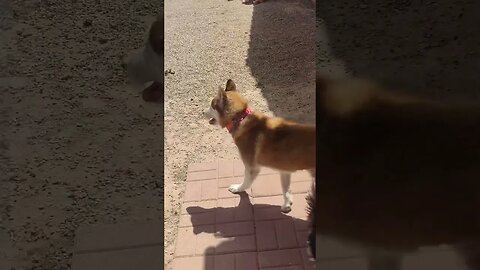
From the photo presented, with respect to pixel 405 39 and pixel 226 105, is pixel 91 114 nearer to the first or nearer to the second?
pixel 226 105

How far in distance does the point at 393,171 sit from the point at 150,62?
1.63ft

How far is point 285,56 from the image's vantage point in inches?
52.3

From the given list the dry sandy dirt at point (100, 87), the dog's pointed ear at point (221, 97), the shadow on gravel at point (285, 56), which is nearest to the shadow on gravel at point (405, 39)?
the dry sandy dirt at point (100, 87)

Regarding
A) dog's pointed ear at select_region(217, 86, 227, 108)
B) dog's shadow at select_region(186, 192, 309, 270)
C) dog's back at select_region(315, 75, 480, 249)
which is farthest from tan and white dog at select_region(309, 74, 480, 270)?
dog's pointed ear at select_region(217, 86, 227, 108)

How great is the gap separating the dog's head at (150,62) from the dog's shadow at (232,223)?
34 cm

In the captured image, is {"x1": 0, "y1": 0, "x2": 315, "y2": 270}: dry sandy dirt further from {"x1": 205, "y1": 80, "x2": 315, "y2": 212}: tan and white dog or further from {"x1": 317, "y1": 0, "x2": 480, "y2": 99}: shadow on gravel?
{"x1": 317, "y1": 0, "x2": 480, "y2": 99}: shadow on gravel

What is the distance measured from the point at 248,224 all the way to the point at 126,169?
313 mm

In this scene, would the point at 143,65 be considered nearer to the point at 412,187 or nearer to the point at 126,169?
the point at 126,169

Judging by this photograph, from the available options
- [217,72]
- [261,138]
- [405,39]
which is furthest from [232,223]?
[405,39]

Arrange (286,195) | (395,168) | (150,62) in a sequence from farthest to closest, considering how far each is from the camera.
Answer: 1. (286,195)
2. (395,168)
3. (150,62)

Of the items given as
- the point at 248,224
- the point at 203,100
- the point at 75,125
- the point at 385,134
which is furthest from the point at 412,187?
the point at 75,125

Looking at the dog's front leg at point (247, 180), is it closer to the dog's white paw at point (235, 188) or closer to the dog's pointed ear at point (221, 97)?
the dog's white paw at point (235, 188)

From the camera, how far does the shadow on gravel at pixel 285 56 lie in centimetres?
126

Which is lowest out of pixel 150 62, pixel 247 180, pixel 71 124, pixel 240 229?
pixel 240 229
